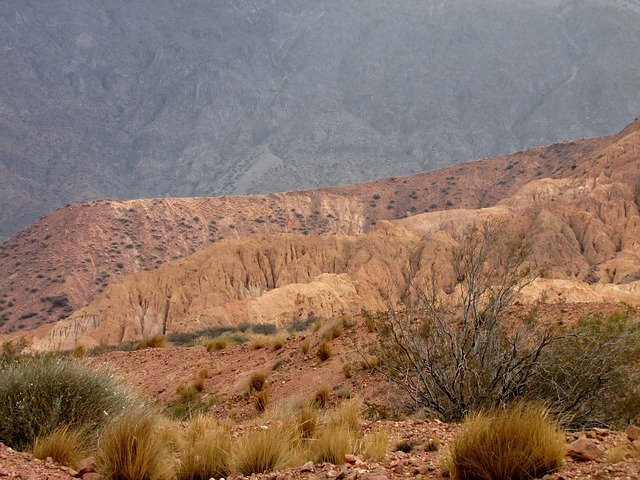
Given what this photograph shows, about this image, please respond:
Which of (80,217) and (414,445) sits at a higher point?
(80,217)

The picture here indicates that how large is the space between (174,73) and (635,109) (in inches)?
4700

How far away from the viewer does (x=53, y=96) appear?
172 meters

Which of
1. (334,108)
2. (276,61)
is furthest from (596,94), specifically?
(276,61)

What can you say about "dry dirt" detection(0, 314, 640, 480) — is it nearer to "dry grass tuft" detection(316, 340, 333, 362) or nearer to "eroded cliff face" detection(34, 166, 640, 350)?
"dry grass tuft" detection(316, 340, 333, 362)

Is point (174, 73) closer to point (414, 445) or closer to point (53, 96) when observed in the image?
point (53, 96)

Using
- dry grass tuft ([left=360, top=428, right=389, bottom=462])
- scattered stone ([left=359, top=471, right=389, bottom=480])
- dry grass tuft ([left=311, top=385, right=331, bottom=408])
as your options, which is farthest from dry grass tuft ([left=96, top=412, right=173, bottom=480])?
dry grass tuft ([left=311, top=385, right=331, bottom=408])

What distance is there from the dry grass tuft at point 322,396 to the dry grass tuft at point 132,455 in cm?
585

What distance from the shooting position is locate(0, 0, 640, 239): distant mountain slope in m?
146

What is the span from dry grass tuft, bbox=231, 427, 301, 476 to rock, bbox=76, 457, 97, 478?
1424 mm

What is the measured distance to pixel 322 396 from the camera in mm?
12891

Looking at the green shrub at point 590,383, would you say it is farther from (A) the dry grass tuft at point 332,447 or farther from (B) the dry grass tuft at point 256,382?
(B) the dry grass tuft at point 256,382

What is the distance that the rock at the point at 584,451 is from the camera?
548cm

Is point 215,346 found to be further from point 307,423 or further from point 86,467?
point 86,467

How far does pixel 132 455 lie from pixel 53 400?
215 cm
